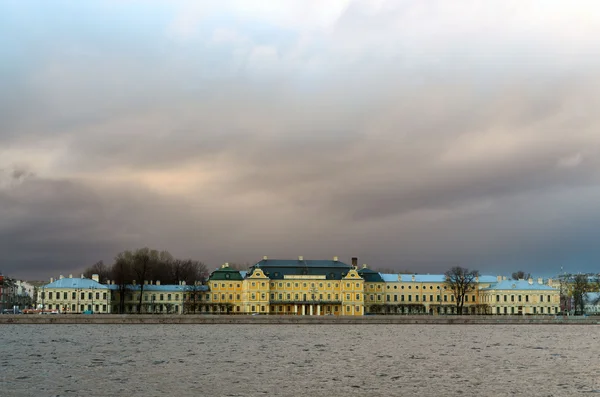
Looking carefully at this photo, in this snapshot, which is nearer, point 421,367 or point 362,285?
point 421,367

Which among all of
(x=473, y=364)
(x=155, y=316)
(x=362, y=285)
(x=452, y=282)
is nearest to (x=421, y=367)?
(x=473, y=364)

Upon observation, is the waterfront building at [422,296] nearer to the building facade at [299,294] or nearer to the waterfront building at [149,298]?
the building facade at [299,294]

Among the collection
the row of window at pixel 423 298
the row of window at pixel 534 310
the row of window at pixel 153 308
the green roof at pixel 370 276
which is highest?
the green roof at pixel 370 276

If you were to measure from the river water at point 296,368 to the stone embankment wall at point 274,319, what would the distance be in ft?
133

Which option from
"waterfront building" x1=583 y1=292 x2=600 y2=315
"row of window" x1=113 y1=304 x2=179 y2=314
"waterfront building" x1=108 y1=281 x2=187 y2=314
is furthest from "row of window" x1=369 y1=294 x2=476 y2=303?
"waterfront building" x1=583 y1=292 x2=600 y2=315

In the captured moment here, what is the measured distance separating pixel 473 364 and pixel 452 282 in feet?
348

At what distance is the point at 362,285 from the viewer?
141 meters

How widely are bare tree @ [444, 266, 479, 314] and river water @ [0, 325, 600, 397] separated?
81.1 meters

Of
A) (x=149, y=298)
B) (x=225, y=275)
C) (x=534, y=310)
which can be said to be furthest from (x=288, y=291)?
(x=534, y=310)

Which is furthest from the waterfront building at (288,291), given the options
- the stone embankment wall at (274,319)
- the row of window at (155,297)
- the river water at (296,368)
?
the river water at (296,368)

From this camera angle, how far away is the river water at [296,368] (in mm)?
32125

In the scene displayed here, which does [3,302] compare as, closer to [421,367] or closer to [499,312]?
[499,312]

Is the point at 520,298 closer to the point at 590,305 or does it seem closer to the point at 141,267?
the point at 590,305

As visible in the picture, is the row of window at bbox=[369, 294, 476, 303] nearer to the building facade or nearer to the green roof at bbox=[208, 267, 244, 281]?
the building facade
